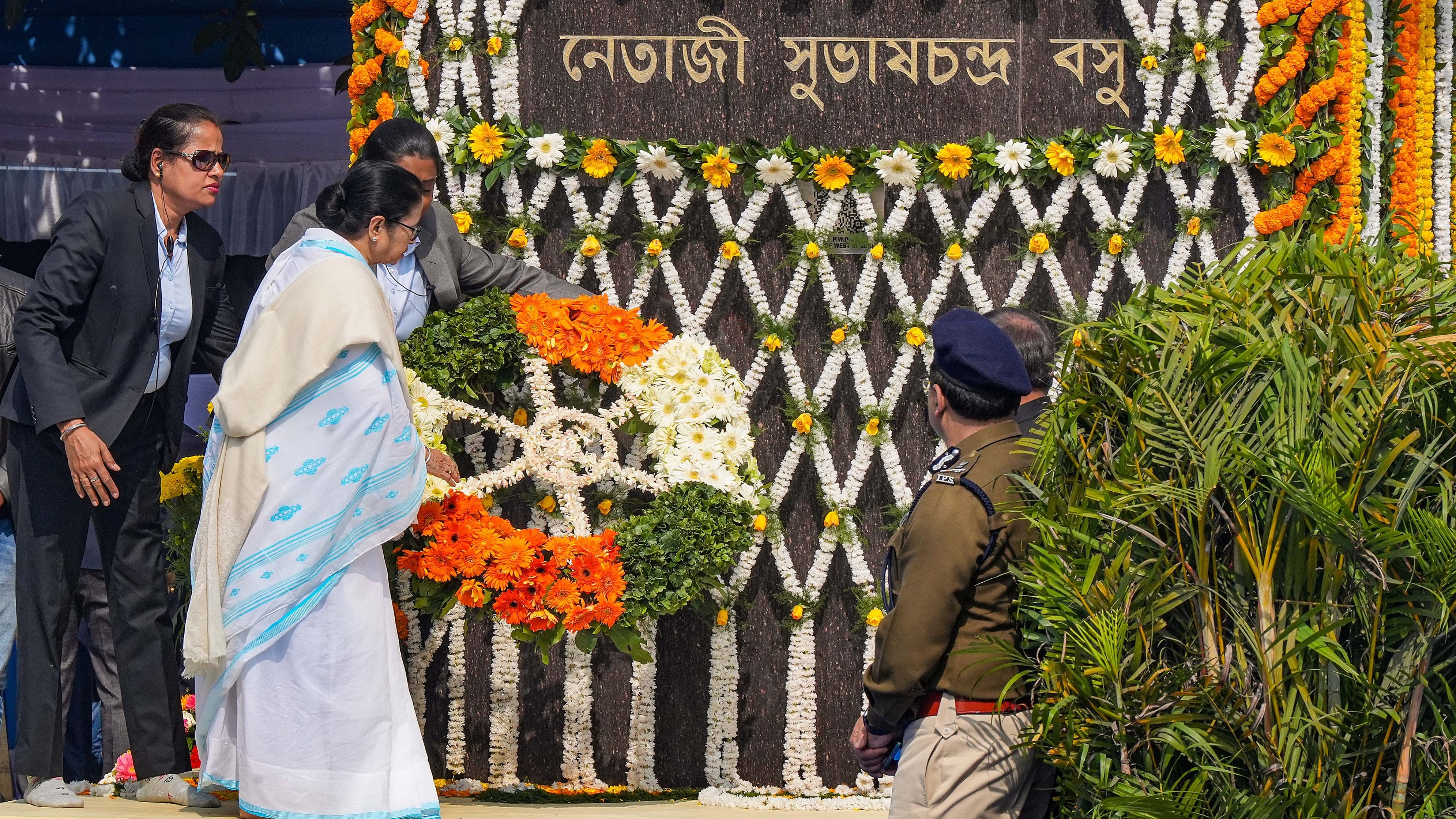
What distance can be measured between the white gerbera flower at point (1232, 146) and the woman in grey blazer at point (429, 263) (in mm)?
2230

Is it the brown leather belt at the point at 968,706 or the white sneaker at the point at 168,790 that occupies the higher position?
the brown leather belt at the point at 968,706

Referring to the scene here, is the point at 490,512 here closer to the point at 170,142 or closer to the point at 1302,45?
the point at 170,142

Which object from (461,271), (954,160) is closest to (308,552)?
(461,271)

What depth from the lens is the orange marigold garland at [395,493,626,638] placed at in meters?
4.09

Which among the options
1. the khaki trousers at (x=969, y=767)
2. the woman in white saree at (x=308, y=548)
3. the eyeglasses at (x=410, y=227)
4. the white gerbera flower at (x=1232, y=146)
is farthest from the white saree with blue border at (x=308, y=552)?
the white gerbera flower at (x=1232, y=146)

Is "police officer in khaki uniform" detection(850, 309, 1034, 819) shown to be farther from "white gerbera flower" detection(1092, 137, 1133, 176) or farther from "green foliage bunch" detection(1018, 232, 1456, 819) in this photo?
"white gerbera flower" detection(1092, 137, 1133, 176)

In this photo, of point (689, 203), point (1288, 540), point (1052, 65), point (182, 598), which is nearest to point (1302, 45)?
point (1052, 65)

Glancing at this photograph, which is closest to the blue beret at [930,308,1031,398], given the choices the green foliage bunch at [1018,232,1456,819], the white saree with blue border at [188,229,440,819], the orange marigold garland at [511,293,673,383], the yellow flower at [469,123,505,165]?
the green foliage bunch at [1018,232,1456,819]

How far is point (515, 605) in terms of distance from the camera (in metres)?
4.10

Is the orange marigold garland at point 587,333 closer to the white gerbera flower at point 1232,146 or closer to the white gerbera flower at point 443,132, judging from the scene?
the white gerbera flower at point 443,132

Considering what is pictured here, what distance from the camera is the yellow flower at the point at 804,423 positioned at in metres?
4.84

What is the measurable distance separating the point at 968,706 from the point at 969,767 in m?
0.12

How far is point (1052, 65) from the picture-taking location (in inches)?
194

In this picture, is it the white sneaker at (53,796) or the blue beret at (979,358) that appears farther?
the white sneaker at (53,796)
